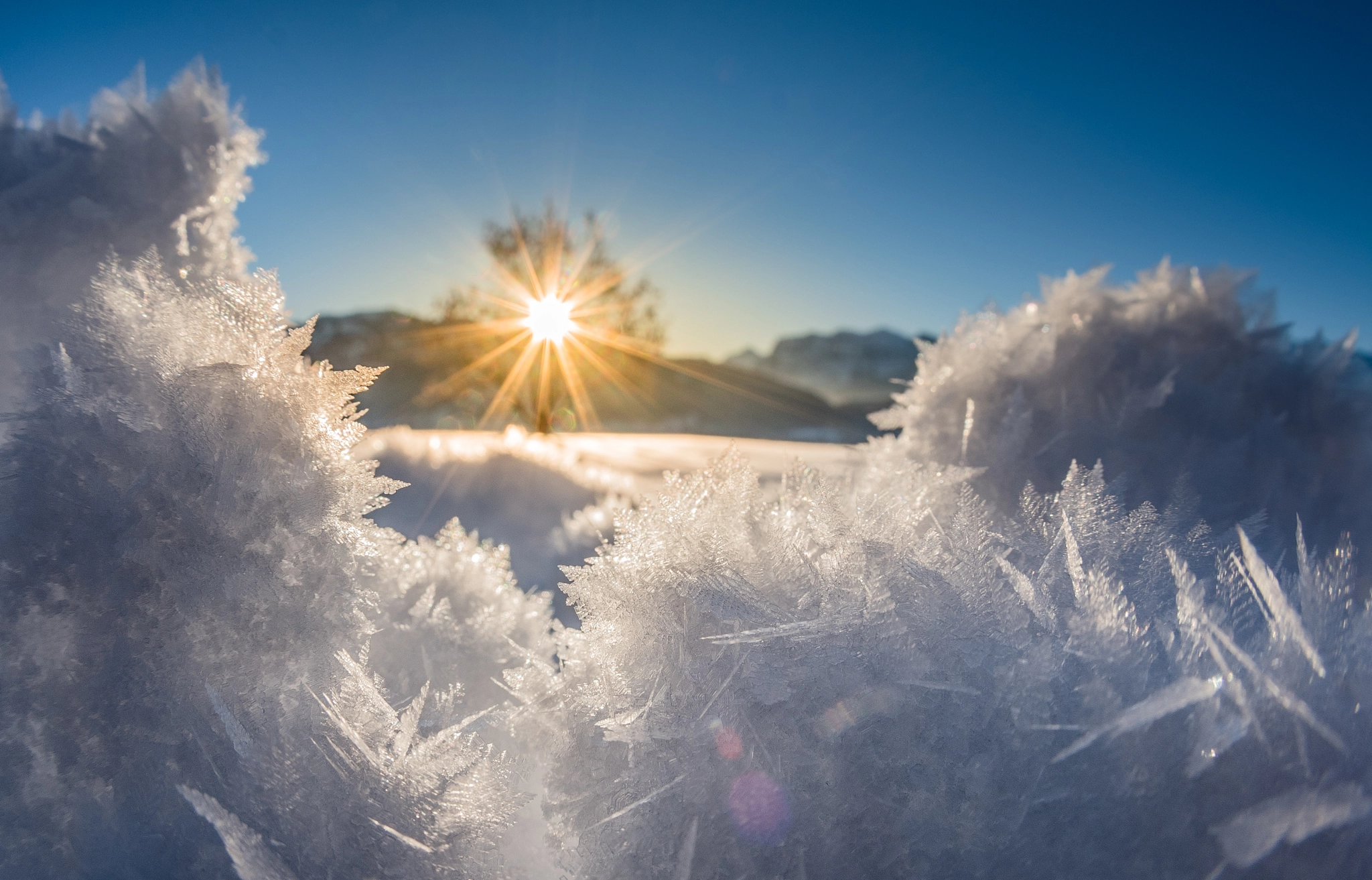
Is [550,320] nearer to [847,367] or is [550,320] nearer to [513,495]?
[513,495]

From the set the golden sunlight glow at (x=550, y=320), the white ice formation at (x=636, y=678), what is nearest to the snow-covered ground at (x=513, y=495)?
the white ice formation at (x=636, y=678)

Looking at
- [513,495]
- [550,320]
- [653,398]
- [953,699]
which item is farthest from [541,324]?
[653,398]

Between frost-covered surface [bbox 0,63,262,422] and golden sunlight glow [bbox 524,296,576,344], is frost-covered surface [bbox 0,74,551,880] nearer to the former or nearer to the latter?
frost-covered surface [bbox 0,63,262,422]

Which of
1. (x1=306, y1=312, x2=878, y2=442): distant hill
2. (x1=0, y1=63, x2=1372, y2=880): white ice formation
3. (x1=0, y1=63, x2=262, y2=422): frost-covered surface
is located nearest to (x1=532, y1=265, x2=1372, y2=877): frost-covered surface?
(x1=0, y1=63, x2=1372, y2=880): white ice formation

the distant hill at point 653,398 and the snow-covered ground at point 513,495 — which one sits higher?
the distant hill at point 653,398

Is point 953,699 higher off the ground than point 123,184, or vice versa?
point 123,184

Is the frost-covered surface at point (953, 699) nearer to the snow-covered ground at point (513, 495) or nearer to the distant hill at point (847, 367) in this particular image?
the snow-covered ground at point (513, 495)
